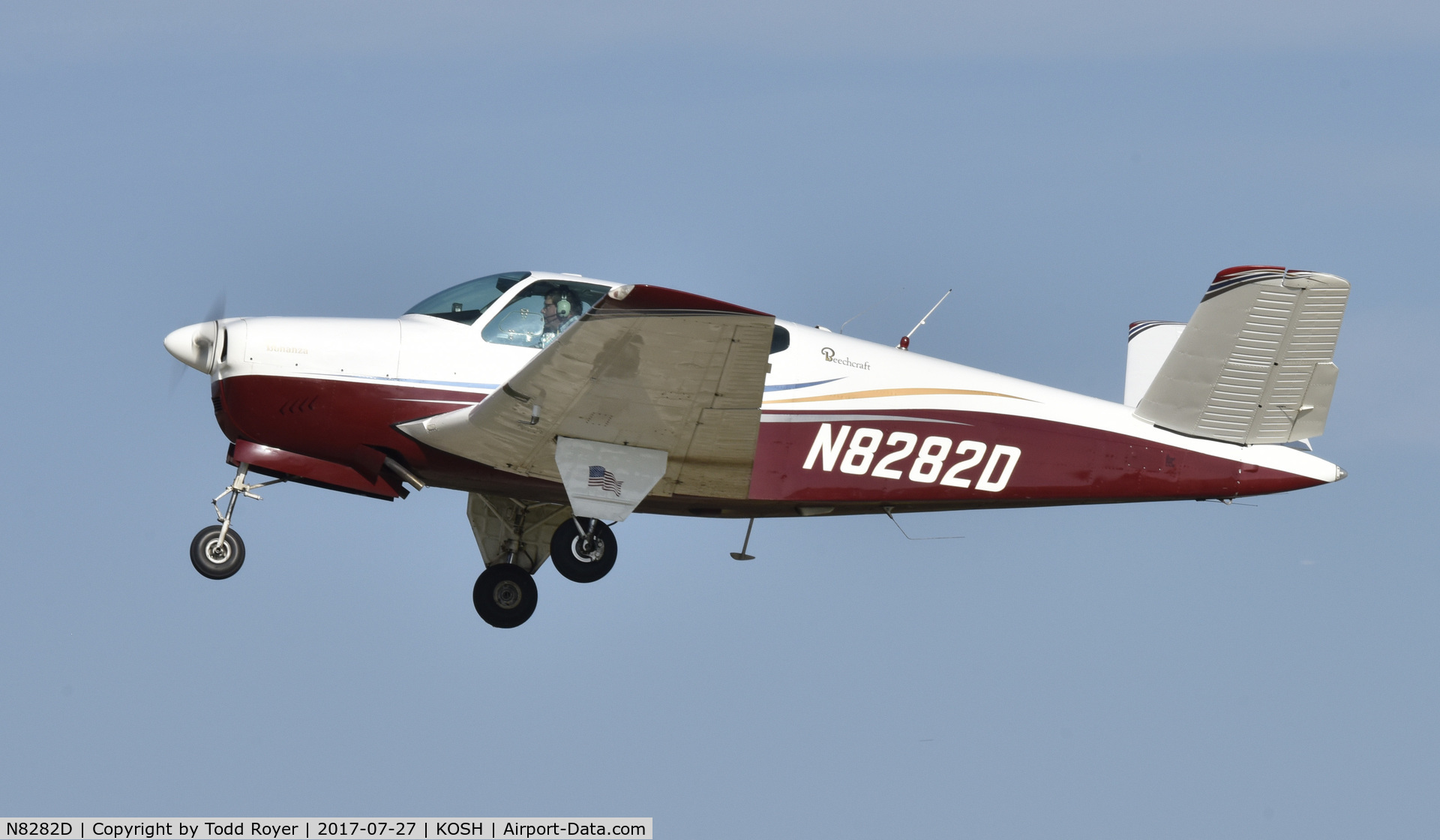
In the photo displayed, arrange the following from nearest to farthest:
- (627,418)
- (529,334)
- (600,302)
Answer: (600,302) < (627,418) < (529,334)

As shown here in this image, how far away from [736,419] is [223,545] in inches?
172

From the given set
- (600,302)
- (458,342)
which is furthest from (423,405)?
(600,302)

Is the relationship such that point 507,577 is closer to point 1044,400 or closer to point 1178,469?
point 1044,400

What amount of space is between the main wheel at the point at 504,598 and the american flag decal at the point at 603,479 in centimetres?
271

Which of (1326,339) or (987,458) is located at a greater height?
(1326,339)

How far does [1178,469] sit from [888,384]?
2.62m

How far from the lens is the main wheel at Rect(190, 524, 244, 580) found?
13758 millimetres

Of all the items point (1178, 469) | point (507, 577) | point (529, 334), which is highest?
point (529, 334)

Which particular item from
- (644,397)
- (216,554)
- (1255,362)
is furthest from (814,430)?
(216,554)

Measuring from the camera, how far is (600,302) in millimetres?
11328

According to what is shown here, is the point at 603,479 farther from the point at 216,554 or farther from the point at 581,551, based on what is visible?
the point at 216,554

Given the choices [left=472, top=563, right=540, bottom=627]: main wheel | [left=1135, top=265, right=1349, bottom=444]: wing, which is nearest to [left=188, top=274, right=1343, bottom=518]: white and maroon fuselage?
[left=1135, top=265, right=1349, bottom=444]: wing

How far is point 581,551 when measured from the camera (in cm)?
1440

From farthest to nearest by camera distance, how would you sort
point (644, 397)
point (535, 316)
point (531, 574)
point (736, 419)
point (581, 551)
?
point (531, 574) < point (581, 551) < point (535, 316) < point (736, 419) < point (644, 397)
